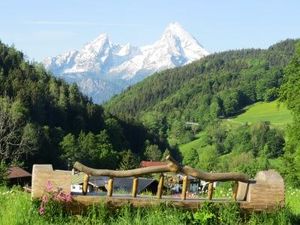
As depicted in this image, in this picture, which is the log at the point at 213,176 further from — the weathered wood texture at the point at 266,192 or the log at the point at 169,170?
the weathered wood texture at the point at 266,192

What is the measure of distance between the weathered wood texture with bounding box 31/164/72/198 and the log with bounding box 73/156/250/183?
11.3 inches

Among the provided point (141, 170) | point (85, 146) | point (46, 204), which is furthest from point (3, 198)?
point (85, 146)

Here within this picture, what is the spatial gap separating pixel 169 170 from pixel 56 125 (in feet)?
419

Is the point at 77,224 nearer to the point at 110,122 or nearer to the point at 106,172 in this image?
the point at 106,172

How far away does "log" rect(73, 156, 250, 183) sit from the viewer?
1010cm

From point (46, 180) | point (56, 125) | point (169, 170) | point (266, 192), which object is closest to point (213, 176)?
point (169, 170)

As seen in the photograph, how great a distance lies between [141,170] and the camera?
1036cm

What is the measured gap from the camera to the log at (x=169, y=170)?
33.1 feet

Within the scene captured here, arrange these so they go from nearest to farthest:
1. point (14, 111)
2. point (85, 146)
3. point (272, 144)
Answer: point (14, 111) < point (85, 146) < point (272, 144)

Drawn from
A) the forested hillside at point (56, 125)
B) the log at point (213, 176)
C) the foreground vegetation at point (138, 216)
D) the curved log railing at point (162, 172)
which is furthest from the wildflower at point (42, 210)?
the forested hillside at point (56, 125)

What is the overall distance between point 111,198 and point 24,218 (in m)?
1.56

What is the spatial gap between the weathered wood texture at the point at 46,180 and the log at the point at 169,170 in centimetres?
29


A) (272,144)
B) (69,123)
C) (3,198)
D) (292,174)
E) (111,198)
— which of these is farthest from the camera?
(272,144)

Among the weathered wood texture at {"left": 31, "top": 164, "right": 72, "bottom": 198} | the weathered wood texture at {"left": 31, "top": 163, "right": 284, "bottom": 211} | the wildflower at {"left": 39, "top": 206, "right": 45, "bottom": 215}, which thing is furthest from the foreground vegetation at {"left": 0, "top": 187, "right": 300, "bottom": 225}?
the weathered wood texture at {"left": 31, "top": 164, "right": 72, "bottom": 198}
